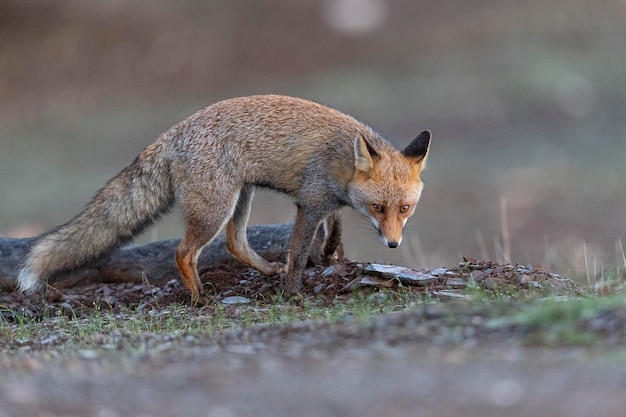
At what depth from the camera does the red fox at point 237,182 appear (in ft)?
29.1

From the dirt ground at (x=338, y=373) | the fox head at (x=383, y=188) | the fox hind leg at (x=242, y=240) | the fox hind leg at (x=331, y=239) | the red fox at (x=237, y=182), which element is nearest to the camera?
the dirt ground at (x=338, y=373)

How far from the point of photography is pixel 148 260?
10312mm

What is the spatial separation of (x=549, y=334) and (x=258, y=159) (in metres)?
4.54

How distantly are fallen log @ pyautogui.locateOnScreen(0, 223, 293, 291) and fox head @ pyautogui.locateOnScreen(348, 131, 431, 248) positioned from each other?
1643 mm

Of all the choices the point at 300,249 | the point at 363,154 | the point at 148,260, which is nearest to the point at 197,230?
the point at 300,249

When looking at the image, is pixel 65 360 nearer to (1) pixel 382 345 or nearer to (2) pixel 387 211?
(1) pixel 382 345

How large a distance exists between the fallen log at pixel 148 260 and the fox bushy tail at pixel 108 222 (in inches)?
42.1

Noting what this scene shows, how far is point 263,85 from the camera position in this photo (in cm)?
2434

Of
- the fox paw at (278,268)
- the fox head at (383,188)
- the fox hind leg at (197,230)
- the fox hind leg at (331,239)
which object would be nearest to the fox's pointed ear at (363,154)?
the fox head at (383,188)

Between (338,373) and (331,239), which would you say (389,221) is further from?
(338,373)

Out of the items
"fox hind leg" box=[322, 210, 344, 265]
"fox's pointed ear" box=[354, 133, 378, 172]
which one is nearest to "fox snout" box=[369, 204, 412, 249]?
"fox's pointed ear" box=[354, 133, 378, 172]

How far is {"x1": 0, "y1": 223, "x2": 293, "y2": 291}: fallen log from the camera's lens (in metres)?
10.2

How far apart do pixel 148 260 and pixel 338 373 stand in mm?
5895

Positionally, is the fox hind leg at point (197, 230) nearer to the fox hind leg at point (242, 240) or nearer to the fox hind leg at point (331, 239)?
the fox hind leg at point (242, 240)
